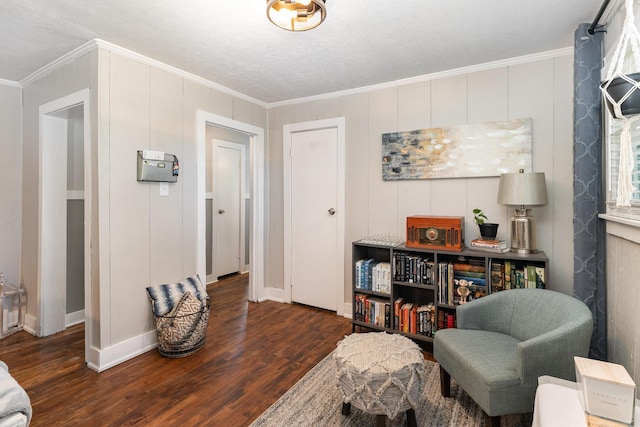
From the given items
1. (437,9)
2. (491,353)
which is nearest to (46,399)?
(491,353)

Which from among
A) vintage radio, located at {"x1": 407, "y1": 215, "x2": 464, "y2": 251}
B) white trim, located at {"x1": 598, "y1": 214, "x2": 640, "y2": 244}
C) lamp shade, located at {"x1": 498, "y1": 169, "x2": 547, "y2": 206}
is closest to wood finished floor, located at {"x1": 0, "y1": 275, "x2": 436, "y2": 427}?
vintage radio, located at {"x1": 407, "y1": 215, "x2": 464, "y2": 251}

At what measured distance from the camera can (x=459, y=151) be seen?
2811mm

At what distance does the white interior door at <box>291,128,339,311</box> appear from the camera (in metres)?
3.52

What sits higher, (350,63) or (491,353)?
(350,63)

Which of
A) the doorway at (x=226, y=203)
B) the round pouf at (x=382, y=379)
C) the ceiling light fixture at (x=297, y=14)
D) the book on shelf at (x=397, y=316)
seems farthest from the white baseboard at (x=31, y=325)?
the ceiling light fixture at (x=297, y=14)

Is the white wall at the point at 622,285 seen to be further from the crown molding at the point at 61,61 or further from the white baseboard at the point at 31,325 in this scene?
the white baseboard at the point at 31,325

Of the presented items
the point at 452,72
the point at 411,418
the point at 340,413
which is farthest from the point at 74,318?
the point at 452,72

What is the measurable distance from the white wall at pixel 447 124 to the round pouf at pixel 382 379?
5.18 feet

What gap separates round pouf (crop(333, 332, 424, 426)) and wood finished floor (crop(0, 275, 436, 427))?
2.14 ft

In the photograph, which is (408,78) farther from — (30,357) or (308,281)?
(30,357)

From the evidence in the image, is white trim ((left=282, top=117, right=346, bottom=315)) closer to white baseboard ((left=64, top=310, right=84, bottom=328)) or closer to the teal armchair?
the teal armchair

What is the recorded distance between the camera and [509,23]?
2.10 meters

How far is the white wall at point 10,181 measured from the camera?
10.2 feet

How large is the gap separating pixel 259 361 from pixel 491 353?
1.65 meters
